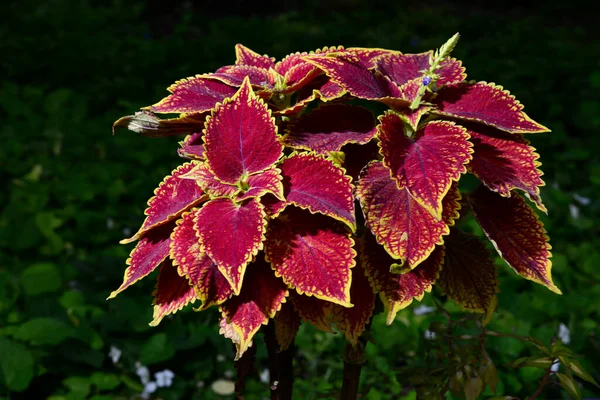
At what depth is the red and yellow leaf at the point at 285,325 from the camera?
1167mm

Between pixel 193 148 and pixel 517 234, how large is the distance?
1.92 ft

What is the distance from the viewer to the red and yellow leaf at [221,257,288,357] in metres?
1.05

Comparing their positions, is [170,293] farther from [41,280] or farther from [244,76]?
[41,280]

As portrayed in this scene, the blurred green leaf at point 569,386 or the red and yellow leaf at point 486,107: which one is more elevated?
the red and yellow leaf at point 486,107

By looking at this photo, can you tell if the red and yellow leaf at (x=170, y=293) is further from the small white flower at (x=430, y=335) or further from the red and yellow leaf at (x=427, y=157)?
the small white flower at (x=430, y=335)

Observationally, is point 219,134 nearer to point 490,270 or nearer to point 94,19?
point 490,270

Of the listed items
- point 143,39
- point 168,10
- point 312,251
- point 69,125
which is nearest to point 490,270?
point 312,251

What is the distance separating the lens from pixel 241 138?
3.58 ft

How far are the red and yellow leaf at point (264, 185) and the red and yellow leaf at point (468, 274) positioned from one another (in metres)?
A: 0.38

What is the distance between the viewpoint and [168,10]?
6266mm

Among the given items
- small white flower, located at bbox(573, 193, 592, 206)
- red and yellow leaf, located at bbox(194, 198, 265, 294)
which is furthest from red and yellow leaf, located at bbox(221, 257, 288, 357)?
small white flower, located at bbox(573, 193, 592, 206)

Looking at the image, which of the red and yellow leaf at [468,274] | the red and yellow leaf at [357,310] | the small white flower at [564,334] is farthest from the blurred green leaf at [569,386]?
the small white flower at [564,334]

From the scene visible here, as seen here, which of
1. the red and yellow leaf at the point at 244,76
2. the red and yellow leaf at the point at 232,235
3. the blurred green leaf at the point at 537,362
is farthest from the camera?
the blurred green leaf at the point at 537,362

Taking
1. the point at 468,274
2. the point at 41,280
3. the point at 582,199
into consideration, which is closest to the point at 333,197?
the point at 468,274
